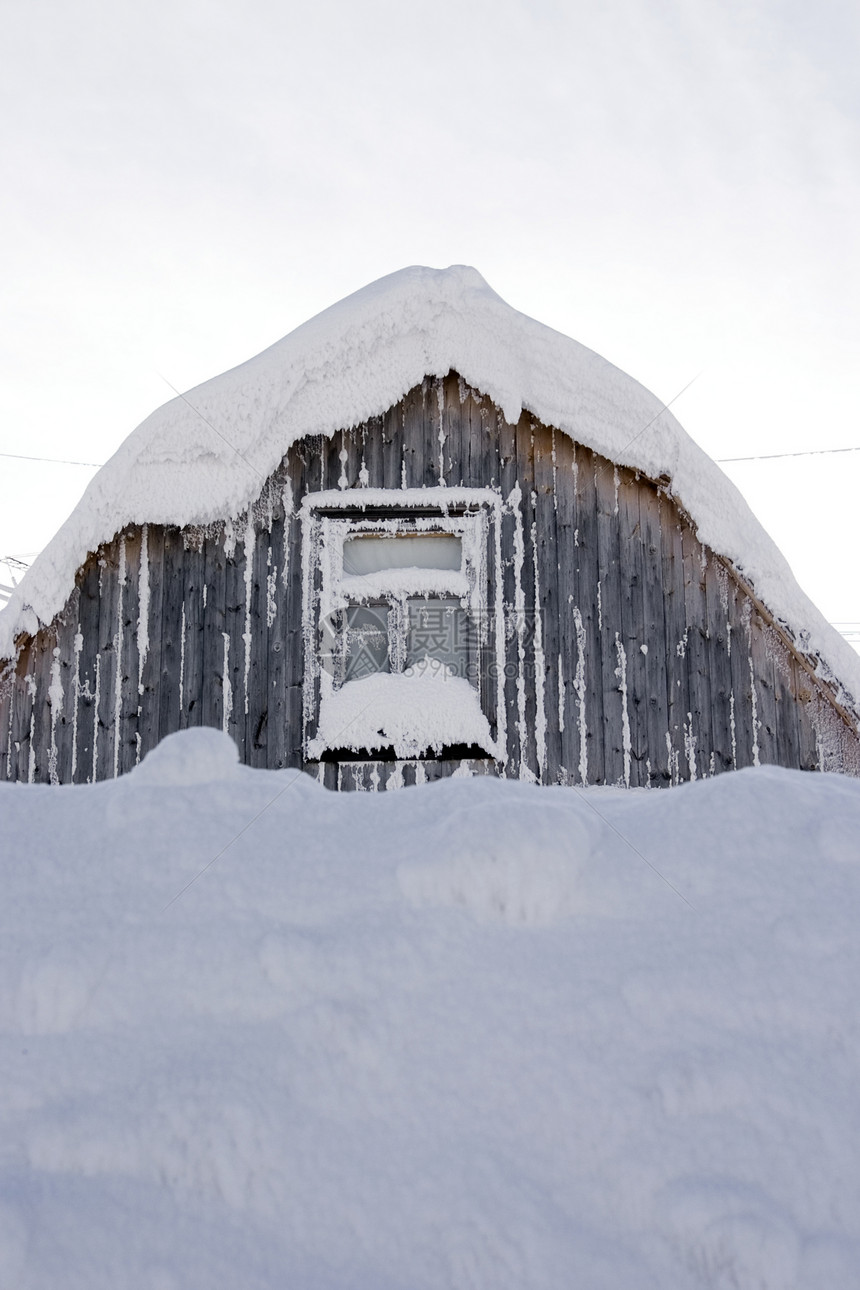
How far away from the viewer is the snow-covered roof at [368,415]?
496 centimetres

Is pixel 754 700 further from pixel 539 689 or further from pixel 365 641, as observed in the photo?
pixel 365 641

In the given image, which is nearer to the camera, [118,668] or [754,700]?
[754,700]

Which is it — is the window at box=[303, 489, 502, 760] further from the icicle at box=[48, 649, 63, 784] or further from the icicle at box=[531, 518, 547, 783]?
the icicle at box=[48, 649, 63, 784]

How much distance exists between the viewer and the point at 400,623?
5.08 metres

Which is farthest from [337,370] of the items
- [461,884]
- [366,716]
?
[461,884]

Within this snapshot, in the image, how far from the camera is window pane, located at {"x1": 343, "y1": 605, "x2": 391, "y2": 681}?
16.6 ft

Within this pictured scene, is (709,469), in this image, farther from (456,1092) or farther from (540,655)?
(456,1092)

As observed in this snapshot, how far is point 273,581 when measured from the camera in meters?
5.09

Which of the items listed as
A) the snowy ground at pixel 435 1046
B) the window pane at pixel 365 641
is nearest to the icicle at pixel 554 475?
the window pane at pixel 365 641

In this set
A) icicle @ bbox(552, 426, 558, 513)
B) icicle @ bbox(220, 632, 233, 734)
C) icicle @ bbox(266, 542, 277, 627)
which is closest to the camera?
icicle @ bbox(220, 632, 233, 734)

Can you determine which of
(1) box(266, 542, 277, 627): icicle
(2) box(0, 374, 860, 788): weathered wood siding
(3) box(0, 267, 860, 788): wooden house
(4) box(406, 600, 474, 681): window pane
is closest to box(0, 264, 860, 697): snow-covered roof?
(3) box(0, 267, 860, 788): wooden house

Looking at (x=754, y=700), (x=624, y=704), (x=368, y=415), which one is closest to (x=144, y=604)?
(x=368, y=415)

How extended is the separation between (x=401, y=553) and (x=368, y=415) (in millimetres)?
856

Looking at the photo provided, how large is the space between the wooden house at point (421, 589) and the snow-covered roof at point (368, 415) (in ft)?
0.04
